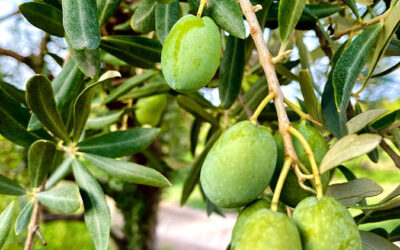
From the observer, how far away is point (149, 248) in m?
2.26

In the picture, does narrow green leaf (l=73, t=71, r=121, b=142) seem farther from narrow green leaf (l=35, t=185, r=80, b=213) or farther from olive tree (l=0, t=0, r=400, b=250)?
narrow green leaf (l=35, t=185, r=80, b=213)

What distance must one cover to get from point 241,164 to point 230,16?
0.83 ft

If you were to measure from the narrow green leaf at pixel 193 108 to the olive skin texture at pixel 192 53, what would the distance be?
57 centimetres

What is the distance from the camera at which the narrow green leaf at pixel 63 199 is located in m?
0.76

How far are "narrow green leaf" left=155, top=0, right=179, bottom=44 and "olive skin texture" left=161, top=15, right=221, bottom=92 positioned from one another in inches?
7.0

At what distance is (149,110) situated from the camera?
1.52 m

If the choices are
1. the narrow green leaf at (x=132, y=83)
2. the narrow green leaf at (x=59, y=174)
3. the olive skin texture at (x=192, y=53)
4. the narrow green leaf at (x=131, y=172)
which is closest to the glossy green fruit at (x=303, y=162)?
the olive skin texture at (x=192, y=53)

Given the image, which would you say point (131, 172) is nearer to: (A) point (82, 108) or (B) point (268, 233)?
(A) point (82, 108)

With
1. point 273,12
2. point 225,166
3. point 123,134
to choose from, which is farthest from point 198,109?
point 225,166

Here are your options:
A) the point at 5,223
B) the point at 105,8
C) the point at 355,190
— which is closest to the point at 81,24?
the point at 105,8

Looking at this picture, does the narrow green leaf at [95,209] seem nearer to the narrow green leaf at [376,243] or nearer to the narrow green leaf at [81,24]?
the narrow green leaf at [81,24]

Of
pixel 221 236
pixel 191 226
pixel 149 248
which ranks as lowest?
pixel 191 226

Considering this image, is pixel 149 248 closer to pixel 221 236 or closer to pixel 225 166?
pixel 225 166

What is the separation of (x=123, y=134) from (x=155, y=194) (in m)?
1.32
